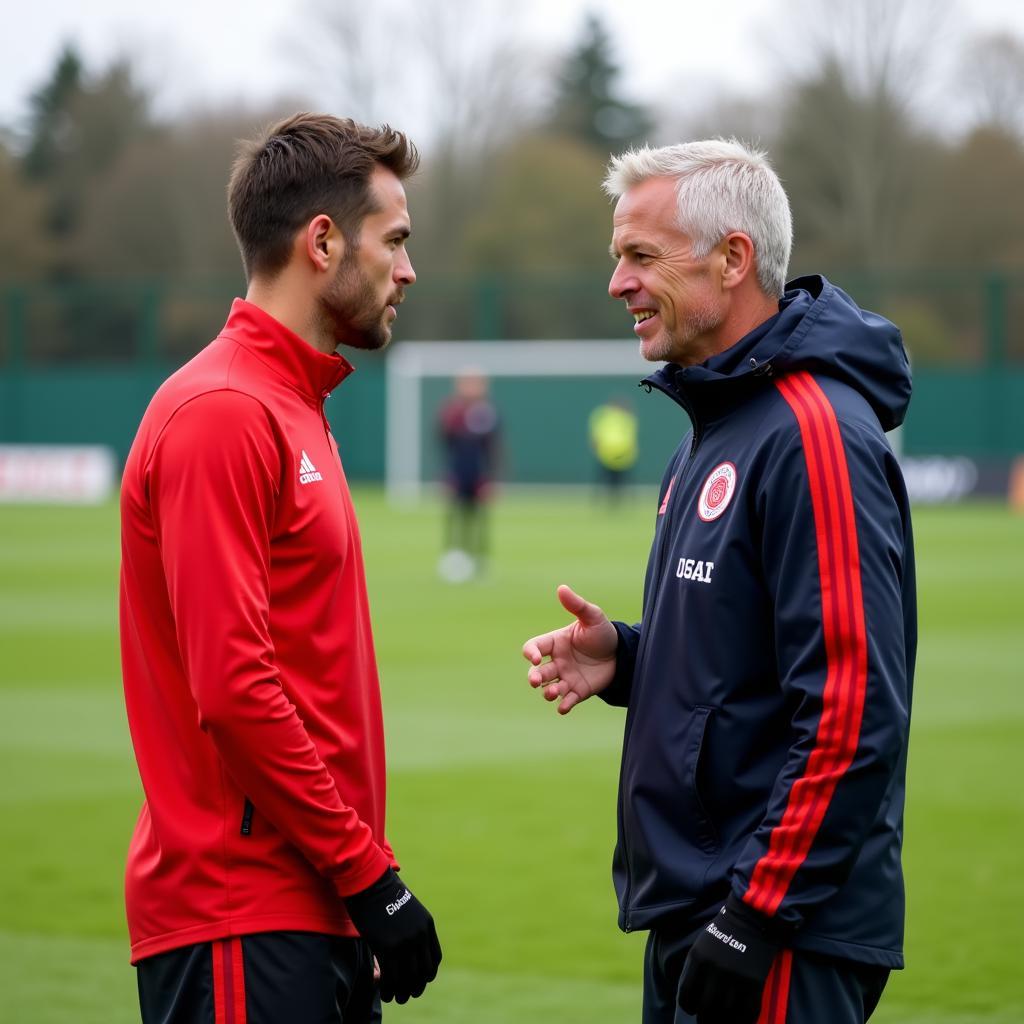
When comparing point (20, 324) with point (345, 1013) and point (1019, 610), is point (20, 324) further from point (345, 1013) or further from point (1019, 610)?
point (345, 1013)

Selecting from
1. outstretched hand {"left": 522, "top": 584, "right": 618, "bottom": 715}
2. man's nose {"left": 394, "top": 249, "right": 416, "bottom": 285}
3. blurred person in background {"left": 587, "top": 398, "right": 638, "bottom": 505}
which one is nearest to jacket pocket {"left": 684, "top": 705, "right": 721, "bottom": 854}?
outstretched hand {"left": 522, "top": 584, "right": 618, "bottom": 715}

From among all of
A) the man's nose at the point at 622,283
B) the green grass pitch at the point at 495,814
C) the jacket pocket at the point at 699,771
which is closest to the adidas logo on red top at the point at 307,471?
the man's nose at the point at 622,283

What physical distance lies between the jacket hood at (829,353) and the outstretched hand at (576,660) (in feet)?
2.12

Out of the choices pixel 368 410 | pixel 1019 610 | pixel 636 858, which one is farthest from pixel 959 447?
pixel 636 858

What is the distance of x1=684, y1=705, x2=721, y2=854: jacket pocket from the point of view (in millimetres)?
3025

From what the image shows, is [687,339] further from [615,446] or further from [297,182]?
[615,446]

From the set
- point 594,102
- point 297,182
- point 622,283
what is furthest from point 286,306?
point 594,102

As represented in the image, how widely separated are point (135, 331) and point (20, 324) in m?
3.28

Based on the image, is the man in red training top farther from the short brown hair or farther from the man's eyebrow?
the man's eyebrow

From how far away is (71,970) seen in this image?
19.2ft

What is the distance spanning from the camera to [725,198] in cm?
319

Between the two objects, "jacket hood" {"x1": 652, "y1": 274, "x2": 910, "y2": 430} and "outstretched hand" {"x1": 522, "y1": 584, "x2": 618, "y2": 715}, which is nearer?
"jacket hood" {"x1": 652, "y1": 274, "x2": 910, "y2": 430}

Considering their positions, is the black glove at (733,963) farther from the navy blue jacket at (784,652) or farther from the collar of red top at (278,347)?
the collar of red top at (278,347)

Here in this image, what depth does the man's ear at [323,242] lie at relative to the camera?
317 cm
